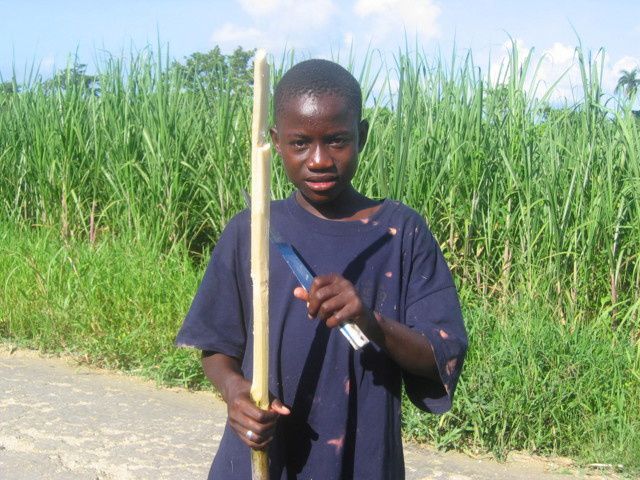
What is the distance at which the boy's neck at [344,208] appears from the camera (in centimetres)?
176

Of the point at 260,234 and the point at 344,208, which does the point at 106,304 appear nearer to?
the point at 344,208

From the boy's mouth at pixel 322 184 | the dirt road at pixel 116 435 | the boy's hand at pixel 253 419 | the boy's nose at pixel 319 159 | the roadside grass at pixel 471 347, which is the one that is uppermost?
the boy's nose at pixel 319 159

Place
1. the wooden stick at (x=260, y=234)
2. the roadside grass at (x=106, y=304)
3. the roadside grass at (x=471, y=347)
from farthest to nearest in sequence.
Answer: the roadside grass at (x=106, y=304)
the roadside grass at (x=471, y=347)
the wooden stick at (x=260, y=234)

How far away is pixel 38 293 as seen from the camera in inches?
207

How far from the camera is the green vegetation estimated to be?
376 cm

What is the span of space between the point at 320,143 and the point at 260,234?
280 millimetres

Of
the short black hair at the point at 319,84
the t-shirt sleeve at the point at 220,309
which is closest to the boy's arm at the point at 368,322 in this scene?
the t-shirt sleeve at the point at 220,309

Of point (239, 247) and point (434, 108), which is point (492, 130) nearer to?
point (434, 108)

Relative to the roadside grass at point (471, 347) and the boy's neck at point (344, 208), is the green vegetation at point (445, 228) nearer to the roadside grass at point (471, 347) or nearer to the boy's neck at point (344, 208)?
the roadside grass at point (471, 347)

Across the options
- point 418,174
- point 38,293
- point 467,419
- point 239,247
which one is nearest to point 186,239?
point 38,293

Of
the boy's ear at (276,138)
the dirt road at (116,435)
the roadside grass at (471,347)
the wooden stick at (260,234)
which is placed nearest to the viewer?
the wooden stick at (260,234)

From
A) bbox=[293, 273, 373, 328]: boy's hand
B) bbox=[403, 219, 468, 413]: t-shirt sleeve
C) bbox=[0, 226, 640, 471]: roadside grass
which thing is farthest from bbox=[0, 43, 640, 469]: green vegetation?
bbox=[293, 273, 373, 328]: boy's hand

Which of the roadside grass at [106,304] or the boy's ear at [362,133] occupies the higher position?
the boy's ear at [362,133]

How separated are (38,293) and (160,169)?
1051 millimetres
